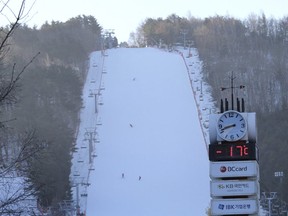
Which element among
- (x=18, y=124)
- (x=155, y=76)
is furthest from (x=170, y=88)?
(x=18, y=124)

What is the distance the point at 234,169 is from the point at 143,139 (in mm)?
31280

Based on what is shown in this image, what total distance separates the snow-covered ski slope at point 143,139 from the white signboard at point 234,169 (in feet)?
62.9

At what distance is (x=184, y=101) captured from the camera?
51.7 m

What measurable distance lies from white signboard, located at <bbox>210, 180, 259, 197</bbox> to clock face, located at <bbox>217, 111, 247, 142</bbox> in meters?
0.75

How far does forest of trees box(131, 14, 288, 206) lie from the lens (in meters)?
39.4

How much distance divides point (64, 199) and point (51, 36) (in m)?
38.8

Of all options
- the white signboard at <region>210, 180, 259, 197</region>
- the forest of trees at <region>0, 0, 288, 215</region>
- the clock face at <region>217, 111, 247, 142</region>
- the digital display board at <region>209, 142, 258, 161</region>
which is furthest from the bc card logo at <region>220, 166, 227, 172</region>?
the forest of trees at <region>0, 0, 288, 215</region>

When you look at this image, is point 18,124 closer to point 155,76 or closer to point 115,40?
point 155,76

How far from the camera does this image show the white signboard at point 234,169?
1338cm

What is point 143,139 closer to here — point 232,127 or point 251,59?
point 251,59

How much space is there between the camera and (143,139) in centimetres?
4462

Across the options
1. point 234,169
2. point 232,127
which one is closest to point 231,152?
point 234,169

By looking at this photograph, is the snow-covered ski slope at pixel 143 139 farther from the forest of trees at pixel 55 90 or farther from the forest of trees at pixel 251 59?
the forest of trees at pixel 251 59

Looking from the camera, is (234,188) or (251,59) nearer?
(234,188)
